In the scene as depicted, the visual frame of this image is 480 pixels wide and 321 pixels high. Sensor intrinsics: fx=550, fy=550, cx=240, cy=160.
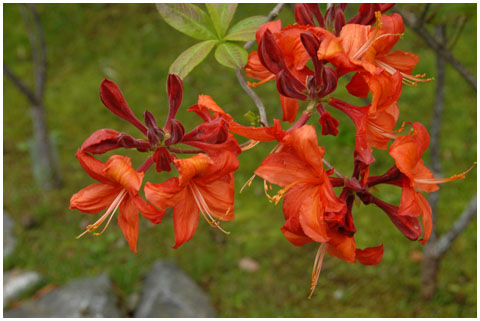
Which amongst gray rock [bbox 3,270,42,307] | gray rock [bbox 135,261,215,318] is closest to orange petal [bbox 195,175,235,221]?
gray rock [bbox 135,261,215,318]

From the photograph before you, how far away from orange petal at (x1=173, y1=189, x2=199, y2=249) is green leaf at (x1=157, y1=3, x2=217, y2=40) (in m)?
0.48

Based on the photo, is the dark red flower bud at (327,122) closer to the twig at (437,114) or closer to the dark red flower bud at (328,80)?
the dark red flower bud at (328,80)

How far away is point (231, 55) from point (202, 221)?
2.34 metres

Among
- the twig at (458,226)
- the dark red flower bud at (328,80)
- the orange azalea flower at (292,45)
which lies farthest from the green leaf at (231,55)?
the twig at (458,226)

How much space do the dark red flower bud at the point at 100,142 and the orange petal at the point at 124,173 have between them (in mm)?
38

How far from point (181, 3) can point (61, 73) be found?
3.73 meters

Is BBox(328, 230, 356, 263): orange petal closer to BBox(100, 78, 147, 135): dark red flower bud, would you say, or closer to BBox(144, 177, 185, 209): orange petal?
BBox(144, 177, 185, 209): orange petal

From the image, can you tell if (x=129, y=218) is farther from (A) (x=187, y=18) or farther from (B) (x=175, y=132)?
(A) (x=187, y=18)

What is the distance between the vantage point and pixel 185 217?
3.84 ft

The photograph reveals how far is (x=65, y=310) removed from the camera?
9.75 feet

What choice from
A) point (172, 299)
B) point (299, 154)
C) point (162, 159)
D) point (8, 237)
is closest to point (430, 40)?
point (299, 154)

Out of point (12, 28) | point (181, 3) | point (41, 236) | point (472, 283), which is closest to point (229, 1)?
point (181, 3)

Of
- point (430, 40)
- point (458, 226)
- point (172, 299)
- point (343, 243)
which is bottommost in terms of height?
point (172, 299)

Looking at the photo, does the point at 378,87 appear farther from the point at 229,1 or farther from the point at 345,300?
the point at 345,300
